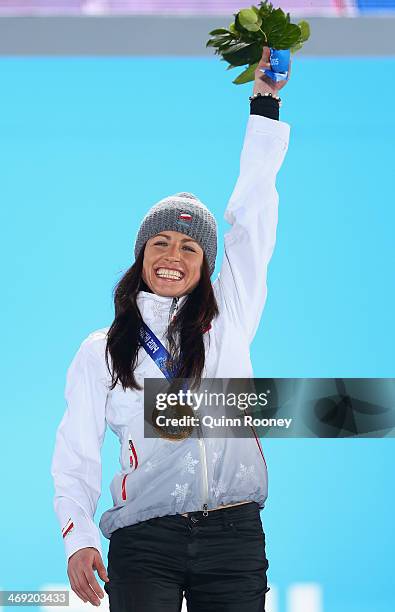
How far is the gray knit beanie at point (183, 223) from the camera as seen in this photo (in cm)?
216

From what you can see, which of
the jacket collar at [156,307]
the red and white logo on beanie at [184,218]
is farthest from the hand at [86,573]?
the red and white logo on beanie at [184,218]

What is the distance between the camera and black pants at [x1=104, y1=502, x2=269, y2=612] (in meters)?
1.81

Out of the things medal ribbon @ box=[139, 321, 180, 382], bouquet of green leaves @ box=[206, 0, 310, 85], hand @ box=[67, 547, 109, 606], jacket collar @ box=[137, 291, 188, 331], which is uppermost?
bouquet of green leaves @ box=[206, 0, 310, 85]

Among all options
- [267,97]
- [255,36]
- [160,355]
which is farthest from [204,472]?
[255,36]

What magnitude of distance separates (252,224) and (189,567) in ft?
2.34

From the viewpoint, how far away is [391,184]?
354cm

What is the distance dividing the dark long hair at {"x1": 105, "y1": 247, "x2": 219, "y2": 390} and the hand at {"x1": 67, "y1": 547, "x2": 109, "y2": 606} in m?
0.33

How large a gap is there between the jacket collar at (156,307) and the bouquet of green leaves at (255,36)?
557 millimetres

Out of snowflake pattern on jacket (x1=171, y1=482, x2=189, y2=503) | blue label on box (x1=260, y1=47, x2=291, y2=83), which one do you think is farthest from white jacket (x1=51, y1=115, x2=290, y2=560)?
blue label on box (x1=260, y1=47, x2=291, y2=83)

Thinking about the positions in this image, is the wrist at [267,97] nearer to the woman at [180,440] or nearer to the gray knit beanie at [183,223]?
the woman at [180,440]

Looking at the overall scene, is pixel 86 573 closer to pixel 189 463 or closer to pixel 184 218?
pixel 189 463

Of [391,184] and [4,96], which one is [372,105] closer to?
[391,184]

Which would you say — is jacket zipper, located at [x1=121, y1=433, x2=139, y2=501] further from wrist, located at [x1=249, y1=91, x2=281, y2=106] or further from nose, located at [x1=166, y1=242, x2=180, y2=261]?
wrist, located at [x1=249, y1=91, x2=281, y2=106]

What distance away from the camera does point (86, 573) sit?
186 cm
